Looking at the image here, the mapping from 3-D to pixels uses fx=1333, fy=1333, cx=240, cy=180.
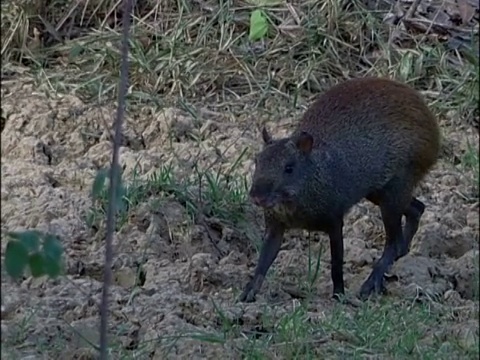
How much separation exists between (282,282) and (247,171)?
38.3 inches

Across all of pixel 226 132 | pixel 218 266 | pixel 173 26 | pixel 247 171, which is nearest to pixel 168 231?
pixel 218 266

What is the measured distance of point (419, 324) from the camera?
5078mm

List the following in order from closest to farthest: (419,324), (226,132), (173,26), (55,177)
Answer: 1. (419,324)
2. (55,177)
3. (226,132)
4. (173,26)

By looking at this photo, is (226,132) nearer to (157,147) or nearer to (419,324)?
(157,147)

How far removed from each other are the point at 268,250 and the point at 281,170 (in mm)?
377

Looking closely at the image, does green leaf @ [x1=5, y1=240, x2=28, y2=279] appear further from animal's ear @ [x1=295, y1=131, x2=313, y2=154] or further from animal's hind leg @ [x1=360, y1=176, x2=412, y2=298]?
animal's hind leg @ [x1=360, y1=176, x2=412, y2=298]

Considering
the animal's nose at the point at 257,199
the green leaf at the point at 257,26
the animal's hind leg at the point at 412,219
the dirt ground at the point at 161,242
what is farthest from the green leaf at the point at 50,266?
the green leaf at the point at 257,26

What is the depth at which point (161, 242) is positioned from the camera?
592 cm

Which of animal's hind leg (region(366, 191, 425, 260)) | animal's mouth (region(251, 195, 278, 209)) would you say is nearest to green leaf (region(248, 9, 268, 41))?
animal's hind leg (region(366, 191, 425, 260))

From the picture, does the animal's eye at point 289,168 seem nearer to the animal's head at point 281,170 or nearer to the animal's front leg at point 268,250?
the animal's head at point 281,170

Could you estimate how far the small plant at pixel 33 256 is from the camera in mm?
2904

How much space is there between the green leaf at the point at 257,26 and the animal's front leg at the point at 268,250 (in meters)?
2.13

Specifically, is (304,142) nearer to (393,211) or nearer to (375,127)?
(375,127)

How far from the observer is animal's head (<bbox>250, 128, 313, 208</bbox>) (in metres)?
5.42
